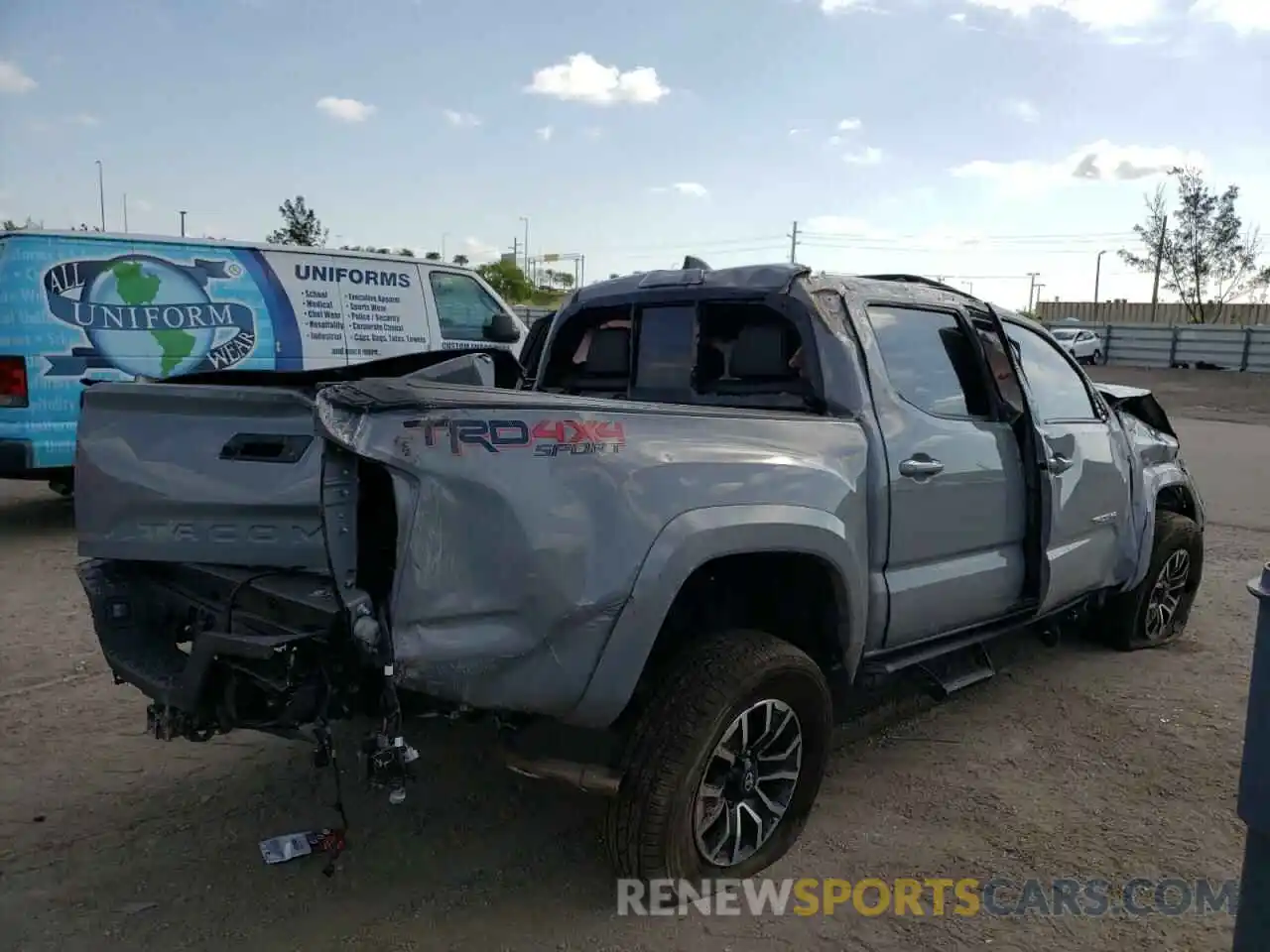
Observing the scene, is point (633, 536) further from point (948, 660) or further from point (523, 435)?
point (948, 660)

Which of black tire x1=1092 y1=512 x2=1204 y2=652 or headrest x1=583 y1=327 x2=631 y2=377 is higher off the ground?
headrest x1=583 y1=327 x2=631 y2=377

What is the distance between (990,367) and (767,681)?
1879mm

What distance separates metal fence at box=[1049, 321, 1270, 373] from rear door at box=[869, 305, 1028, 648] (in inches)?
1338

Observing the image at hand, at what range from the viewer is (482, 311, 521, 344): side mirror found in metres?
8.84

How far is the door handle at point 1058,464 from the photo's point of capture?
4.19 meters

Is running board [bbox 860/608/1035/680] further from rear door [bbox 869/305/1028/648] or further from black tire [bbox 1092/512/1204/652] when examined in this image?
black tire [bbox 1092/512/1204/652]

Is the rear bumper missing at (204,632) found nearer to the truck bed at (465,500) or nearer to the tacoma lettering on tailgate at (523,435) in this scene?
the truck bed at (465,500)

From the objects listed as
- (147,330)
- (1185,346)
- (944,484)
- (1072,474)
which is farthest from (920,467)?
(1185,346)

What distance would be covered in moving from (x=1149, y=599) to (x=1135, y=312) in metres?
56.7

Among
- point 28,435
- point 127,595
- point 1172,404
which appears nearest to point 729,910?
point 127,595

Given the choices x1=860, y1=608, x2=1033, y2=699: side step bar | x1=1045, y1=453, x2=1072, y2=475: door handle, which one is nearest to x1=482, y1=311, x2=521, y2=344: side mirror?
x1=1045, y1=453, x2=1072, y2=475: door handle

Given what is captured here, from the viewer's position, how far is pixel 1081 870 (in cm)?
328

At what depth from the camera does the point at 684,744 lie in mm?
2859

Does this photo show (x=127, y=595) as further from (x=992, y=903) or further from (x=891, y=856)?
(x=992, y=903)
